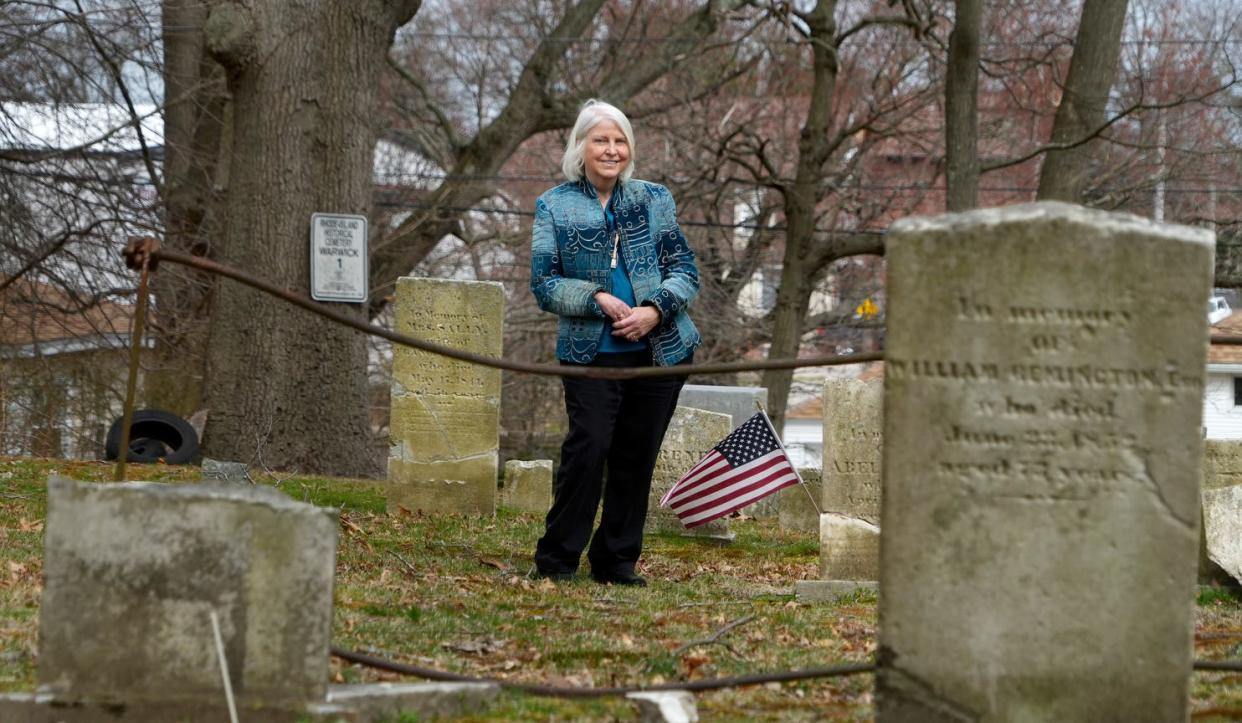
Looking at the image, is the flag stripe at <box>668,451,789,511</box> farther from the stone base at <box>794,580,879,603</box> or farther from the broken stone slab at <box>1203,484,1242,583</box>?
the broken stone slab at <box>1203,484,1242,583</box>

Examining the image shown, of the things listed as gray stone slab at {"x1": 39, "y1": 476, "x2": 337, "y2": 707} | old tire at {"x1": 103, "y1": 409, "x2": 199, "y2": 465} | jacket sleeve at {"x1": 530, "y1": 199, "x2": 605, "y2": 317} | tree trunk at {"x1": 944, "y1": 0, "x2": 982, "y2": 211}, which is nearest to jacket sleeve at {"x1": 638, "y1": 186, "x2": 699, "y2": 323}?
jacket sleeve at {"x1": 530, "y1": 199, "x2": 605, "y2": 317}

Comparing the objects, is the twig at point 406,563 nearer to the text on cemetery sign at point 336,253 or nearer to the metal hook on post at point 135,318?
the metal hook on post at point 135,318

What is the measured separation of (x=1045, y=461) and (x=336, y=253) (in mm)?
11446

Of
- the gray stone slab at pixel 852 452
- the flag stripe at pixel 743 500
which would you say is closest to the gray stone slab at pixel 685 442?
the flag stripe at pixel 743 500

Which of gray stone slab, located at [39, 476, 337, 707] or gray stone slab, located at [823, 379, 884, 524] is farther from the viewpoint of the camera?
gray stone slab, located at [823, 379, 884, 524]

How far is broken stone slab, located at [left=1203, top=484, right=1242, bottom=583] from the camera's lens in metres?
7.99

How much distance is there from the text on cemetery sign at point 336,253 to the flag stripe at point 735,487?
6.13m

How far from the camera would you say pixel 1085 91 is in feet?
61.3

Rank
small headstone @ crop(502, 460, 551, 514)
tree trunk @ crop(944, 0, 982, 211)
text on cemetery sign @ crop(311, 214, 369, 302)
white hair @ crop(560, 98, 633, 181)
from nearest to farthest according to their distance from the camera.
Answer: white hair @ crop(560, 98, 633, 181), small headstone @ crop(502, 460, 551, 514), text on cemetery sign @ crop(311, 214, 369, 302), tree trunk @ crop(944, 0, 982, 211)

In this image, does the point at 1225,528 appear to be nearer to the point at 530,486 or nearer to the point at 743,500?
the point at 743,500

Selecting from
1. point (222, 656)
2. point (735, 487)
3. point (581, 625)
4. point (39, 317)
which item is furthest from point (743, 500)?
point (39, 317)

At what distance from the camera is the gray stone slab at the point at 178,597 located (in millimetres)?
4098

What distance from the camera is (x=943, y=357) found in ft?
13.1

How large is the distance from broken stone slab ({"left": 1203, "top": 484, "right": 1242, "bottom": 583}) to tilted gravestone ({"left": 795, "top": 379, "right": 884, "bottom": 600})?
67.5 inches
